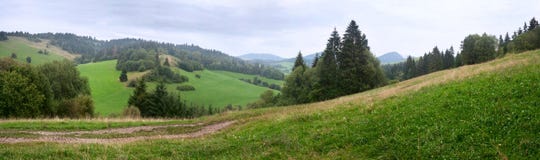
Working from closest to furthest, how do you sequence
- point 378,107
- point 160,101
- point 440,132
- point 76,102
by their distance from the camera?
point 440,132, point 378,107, point 76,102, point 160,101

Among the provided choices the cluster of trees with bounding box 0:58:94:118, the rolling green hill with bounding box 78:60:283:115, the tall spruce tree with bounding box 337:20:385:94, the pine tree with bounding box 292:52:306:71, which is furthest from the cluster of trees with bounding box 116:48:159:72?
the tall spruce tree with bounding box 337:20:385:94

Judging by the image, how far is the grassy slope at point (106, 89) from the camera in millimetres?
118438

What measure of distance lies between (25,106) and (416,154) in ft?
173

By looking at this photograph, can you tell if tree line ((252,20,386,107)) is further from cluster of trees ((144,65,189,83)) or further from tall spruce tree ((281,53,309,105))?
cluster of trees ((144,65,189,83))

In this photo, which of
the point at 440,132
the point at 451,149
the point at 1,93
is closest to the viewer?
the point at 451,149

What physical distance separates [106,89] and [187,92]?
99.4ft

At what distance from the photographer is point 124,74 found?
154500mm

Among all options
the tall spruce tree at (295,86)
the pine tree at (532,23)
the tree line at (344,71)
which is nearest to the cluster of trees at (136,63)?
the tall spruce tree at (295,86)

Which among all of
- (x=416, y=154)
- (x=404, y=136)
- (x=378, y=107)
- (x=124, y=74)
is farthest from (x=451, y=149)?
(x=124, y=74)

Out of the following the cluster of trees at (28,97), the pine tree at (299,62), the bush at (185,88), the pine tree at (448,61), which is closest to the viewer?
the cluster of trees at (28,97)

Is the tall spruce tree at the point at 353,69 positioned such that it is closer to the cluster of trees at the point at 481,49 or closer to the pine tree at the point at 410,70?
the cluster of trees at the point at 481,49

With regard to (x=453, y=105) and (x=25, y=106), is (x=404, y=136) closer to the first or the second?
(x=453, y=105)

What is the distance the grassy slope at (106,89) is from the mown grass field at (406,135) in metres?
97.7

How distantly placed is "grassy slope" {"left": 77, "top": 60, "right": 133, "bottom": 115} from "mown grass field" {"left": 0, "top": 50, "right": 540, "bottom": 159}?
9772 cm
